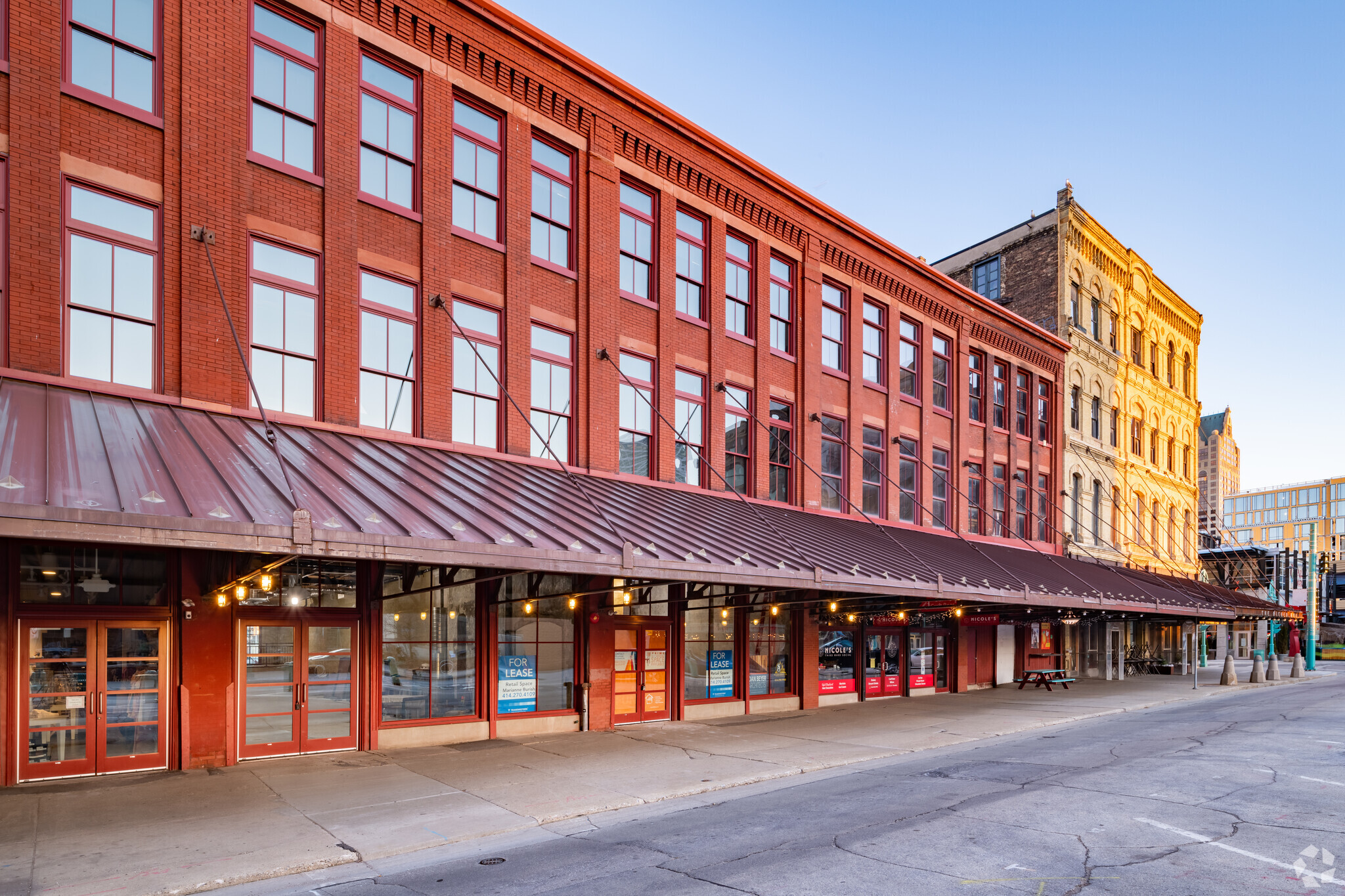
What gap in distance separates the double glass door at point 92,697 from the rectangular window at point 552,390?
7457 millimetres

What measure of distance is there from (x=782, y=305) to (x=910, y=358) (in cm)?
681

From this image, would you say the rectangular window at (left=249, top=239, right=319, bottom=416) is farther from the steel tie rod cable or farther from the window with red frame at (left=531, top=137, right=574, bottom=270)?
the steel tie rod cable

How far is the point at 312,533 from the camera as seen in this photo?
31.7ft

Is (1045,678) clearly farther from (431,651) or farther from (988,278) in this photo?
(431,651)

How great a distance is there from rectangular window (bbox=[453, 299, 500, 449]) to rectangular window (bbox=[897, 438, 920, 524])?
14.8 metres

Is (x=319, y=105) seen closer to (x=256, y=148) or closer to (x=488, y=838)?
(x=256, y=148)

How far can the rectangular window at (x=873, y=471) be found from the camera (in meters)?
26.7

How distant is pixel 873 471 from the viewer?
27109mm

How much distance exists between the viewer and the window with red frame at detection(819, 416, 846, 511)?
24906 millimetres

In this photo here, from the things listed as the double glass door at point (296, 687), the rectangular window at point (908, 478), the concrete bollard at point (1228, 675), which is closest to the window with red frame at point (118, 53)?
the double glass door at point (296, 687)

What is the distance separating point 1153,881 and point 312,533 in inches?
343

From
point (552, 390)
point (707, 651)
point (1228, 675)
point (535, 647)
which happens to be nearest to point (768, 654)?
point (707, 651)

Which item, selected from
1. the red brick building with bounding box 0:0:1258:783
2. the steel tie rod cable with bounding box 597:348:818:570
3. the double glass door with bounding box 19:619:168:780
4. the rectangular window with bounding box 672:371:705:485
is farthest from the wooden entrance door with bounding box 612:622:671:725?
the double glass door with bounding box 19:619:168:780

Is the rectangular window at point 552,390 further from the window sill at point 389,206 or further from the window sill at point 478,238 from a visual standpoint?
the window sill at point 389,206
